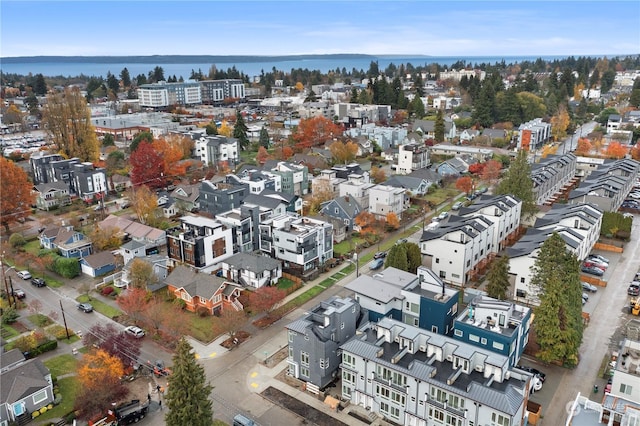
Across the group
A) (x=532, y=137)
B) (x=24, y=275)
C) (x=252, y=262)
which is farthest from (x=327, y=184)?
(x=532, y=137)

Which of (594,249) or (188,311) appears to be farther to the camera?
(594,249)

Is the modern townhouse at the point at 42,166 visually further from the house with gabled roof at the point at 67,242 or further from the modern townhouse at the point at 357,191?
the modern townhouse at the point at 357,191

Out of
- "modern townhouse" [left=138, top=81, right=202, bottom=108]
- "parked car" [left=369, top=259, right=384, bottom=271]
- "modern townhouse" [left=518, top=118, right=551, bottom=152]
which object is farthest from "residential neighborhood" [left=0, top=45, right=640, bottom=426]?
"modern townhouse" [left=138, top=81, right=202, bottom=108]

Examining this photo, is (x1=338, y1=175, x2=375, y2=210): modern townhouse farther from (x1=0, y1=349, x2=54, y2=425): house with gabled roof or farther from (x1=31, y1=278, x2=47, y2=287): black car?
(x1=0, y1=349, x2=54, y2=425): house with gabled roof

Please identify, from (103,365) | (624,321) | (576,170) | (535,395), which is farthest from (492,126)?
(103,365)

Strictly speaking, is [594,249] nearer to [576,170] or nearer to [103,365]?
[576,170]

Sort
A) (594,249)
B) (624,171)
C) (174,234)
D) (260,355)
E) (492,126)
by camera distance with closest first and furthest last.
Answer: (260,355) < (174,234) < (594,249) < (624,171) < (492,126)
